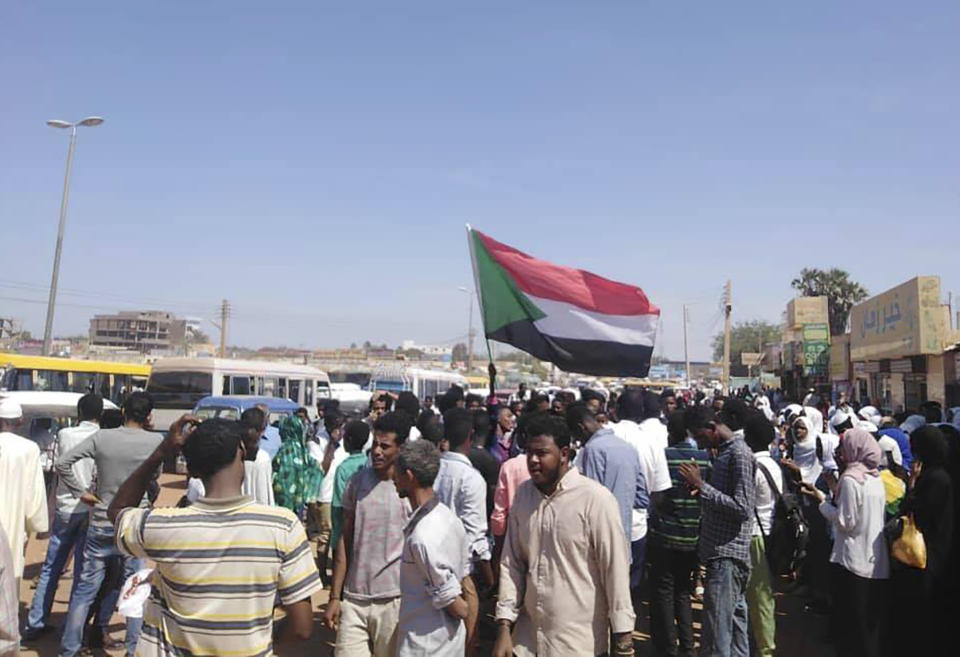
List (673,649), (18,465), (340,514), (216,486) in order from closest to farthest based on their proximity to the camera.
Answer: (216,486) → (340,514) → (18,465) → (673,649)

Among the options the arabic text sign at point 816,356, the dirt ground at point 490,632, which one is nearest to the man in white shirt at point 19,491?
the dirt ground at point 490,632

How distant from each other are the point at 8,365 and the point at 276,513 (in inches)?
756

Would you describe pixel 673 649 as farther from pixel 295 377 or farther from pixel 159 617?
pixel 295 377

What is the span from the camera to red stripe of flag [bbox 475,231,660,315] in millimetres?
8141

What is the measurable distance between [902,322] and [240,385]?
17.7 metres

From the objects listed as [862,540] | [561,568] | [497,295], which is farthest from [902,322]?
[561,568]

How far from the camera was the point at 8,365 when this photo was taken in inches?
736

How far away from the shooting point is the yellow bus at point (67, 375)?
19.0 meters

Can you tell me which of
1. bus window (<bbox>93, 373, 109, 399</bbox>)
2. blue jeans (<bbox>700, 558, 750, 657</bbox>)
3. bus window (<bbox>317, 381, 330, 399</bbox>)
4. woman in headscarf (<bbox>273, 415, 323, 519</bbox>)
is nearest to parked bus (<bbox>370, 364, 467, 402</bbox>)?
bus window (<bbox>317, 381, 330, 399</bbox>)

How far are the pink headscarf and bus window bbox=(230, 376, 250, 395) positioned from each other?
1870cm

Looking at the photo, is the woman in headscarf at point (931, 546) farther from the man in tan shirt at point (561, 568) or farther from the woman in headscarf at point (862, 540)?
the man in tan shirt at point (561, 568)

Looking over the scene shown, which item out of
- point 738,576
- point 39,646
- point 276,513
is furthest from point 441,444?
point 39,646

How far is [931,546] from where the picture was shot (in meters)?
4.84

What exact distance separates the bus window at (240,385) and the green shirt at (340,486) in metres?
17.3
